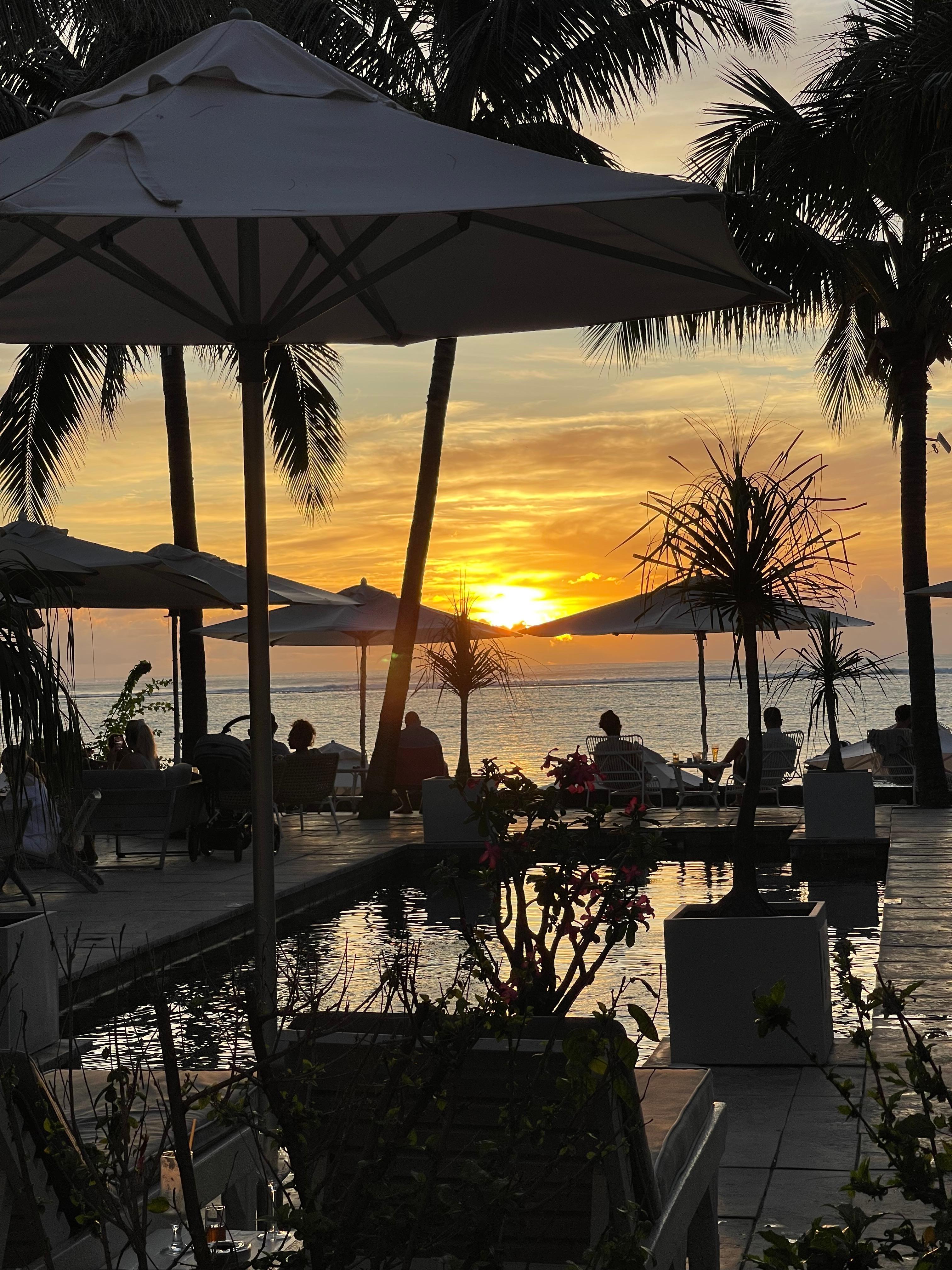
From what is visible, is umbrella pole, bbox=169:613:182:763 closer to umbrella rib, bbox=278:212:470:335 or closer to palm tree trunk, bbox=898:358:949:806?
palm tree trunk, bbox=898:358:949:806

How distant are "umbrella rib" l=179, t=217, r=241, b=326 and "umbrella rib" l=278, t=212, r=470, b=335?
14cm

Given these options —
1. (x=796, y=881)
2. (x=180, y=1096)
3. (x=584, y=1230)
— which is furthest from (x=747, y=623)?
(x=796, y=881)

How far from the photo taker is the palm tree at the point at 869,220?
30.5 ft

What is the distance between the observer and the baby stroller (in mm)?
11648

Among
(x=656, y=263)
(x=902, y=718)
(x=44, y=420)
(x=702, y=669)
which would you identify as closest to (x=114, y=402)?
(x=44, y=420)

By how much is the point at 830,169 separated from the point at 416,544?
18.4ft

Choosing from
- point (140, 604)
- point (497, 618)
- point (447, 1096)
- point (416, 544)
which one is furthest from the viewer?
point (497, 618)

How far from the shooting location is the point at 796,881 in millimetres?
11109

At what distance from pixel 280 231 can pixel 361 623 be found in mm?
12089

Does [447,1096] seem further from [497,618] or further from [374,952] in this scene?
[497,618]

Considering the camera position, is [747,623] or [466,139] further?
[747,623]

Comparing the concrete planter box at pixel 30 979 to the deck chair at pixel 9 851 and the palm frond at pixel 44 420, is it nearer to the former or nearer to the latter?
the deck chair at pixel 9 851

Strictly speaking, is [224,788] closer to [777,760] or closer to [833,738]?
[833,738]

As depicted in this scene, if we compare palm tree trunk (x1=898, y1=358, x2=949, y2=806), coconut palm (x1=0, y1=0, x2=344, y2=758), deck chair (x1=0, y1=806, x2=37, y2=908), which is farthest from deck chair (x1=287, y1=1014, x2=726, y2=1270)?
palm tree trunk (x1=898, y1=358, x2=949, y2=806)
